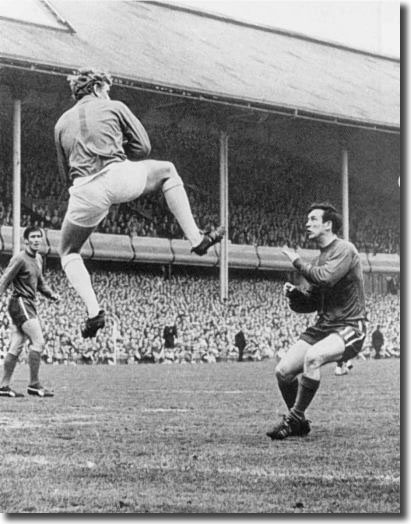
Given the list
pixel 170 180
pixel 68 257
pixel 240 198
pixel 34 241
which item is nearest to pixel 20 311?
pixel 34 241

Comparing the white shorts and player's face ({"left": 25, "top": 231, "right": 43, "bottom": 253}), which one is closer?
the white shorts

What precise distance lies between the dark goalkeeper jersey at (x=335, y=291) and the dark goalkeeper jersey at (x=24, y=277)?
216 cm

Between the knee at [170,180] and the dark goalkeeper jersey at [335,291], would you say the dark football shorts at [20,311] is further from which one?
the knee at [170,180]

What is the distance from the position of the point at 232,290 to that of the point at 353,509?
308cm

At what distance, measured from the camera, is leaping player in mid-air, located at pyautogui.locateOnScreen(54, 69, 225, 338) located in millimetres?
7074

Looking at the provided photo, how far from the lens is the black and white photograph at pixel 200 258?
7305 millimetres

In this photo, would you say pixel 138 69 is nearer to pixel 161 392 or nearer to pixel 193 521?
pixel 161 392

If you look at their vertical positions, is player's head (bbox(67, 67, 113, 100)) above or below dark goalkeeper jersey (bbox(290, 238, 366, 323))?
above

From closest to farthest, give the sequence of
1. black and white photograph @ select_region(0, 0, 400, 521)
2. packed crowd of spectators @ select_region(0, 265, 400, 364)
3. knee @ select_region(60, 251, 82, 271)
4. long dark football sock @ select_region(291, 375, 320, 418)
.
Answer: knee @ select_region(60, 251, 82, 271) < black and white photograph @ select_region(0, 0, 400, 521) < long dark football sock @ select_region(291, 375, 320, 418) < packed crowd of spectators @ select_region(0, 265, 400, 364)

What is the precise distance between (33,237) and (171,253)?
44.9 inches

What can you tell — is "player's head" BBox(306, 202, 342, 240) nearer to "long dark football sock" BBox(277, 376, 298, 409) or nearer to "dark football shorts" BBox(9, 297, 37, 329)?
"long dark football sock" BBox(277, 376, 298, 409)

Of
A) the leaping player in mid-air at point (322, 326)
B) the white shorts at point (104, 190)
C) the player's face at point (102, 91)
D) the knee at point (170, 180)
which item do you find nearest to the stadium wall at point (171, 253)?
the leaping player in mid-air at point (322, 326)

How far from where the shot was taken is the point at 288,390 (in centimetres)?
813

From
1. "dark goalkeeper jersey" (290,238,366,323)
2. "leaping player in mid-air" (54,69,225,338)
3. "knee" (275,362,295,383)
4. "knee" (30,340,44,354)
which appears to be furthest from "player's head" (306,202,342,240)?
"knee" (30,340,44,354)
